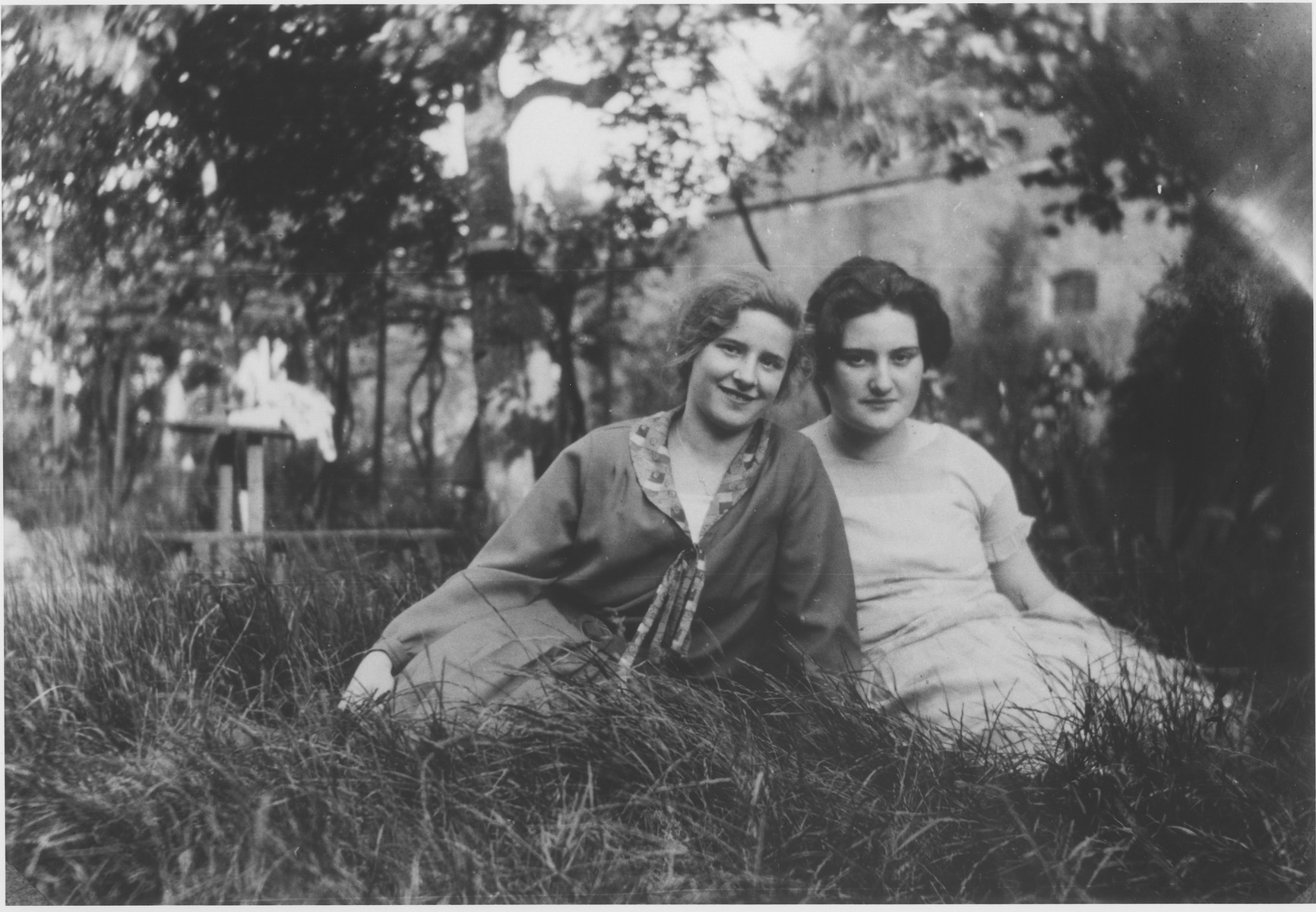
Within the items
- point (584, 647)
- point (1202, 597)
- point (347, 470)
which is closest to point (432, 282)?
point (347, 470)

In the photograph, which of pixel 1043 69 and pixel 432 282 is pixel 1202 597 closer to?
pixel 1043 69

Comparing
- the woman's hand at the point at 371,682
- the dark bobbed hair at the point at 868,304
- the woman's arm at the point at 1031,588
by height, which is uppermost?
the dark bobbed hair at the point at 868,304

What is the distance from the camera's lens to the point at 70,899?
2676mm

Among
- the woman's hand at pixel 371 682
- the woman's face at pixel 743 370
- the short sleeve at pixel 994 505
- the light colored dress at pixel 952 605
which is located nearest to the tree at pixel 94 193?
the woman's hand at pixel 371 682

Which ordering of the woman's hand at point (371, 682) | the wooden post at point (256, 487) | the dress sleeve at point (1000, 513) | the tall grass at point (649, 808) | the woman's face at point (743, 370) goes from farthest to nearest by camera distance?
the wooden post at point (256, 487) → the dress sleeve at point (1000, 513) → the woman's face at point (743, 370) → the woman's hand at point (371, 682) → the tall grass at point (649, 808)

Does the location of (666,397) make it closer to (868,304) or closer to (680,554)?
(680,554)

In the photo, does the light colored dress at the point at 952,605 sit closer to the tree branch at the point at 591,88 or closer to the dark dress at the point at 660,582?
the dark dress at the point at 660,582

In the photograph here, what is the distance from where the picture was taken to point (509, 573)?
2.79 m

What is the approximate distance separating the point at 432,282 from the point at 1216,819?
7.52 ft

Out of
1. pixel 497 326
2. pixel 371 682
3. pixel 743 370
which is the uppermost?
pixel 497 326

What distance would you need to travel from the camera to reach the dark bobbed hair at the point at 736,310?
9.33 ft

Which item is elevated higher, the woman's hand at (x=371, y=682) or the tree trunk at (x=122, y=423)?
the tree trunk at (x=122, y=423)

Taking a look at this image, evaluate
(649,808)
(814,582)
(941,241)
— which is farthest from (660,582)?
(941,241)

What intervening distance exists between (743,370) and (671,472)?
309 mm
